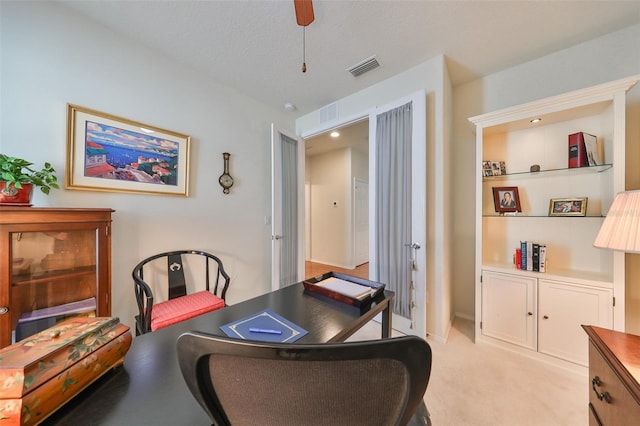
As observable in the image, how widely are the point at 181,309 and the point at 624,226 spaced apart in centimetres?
267

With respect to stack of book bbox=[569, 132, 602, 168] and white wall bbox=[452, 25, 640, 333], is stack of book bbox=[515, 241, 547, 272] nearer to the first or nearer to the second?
white wall bbox=[452, 25, 640, 333]

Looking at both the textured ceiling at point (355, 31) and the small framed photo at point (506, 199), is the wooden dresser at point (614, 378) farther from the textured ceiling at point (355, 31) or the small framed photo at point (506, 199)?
the textured ceiling at point (355, 31)

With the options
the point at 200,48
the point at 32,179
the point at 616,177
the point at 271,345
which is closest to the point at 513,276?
the point at 616,177

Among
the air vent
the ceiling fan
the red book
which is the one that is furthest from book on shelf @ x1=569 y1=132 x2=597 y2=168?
the ceiling fan

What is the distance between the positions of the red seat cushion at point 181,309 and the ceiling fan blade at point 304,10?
6.97 ft

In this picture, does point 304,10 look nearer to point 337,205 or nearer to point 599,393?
point 599,393

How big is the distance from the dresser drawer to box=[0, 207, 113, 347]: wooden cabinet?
260cm

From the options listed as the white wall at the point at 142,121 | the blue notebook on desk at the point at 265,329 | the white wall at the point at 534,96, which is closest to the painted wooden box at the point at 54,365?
the blue notebook on desk at the point at 265,329

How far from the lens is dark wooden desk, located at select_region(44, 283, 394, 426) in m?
0.52

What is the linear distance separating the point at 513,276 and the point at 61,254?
340 cm

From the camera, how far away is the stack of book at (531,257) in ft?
6.07

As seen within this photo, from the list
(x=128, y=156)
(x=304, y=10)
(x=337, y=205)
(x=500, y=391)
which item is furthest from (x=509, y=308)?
(x=128, y=156)

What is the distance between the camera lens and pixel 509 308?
1.94 metres

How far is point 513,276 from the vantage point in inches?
75.5
